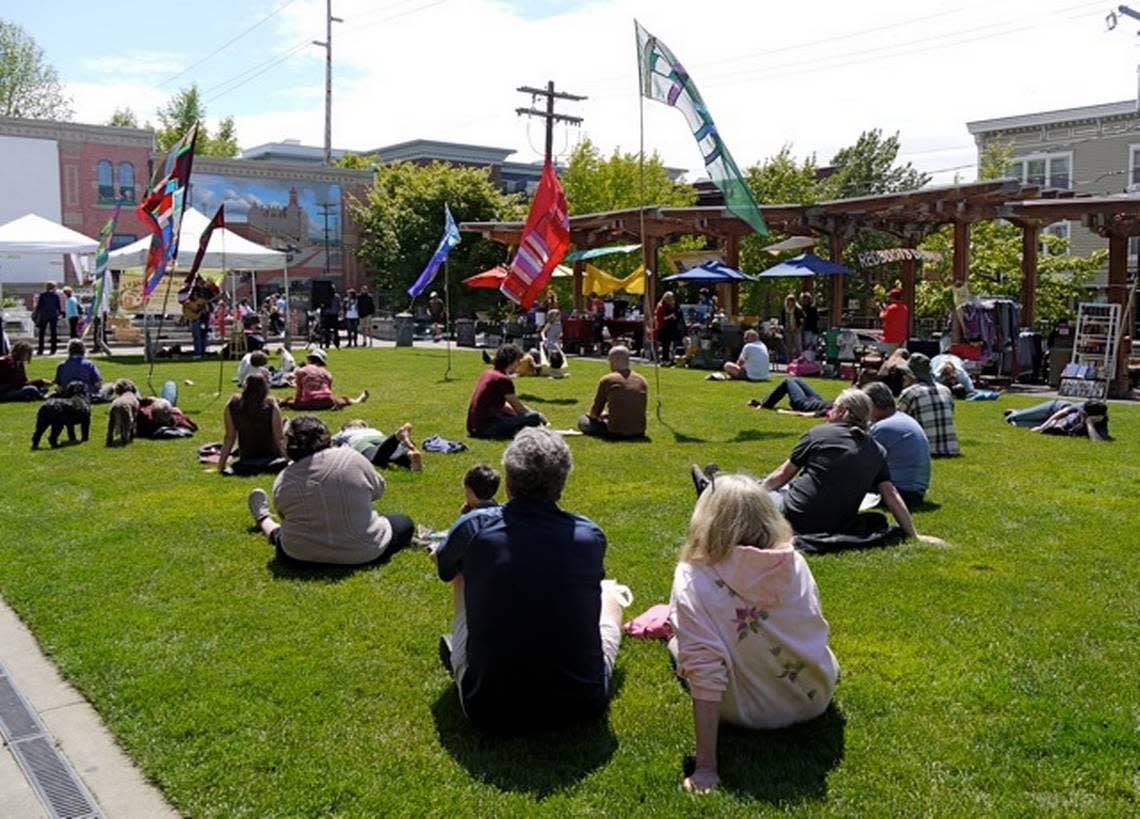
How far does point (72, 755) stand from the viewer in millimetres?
3994

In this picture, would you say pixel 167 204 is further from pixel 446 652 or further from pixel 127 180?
pixel 127 180

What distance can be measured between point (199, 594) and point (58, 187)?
148 ft

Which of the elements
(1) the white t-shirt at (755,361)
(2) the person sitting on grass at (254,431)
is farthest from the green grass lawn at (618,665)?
(1) the white t-shirt at (755,361)

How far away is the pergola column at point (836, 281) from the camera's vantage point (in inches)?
896

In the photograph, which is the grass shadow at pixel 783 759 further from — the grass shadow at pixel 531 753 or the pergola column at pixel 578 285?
the pergola column at pixel 578 285

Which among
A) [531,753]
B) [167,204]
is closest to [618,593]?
[531,753]

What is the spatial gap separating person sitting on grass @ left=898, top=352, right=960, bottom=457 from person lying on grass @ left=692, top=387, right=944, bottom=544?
331cm

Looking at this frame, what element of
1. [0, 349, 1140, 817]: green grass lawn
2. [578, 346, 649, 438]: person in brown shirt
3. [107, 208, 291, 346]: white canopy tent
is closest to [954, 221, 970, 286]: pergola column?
[578, 346, 649, 438]: person in brown shirt

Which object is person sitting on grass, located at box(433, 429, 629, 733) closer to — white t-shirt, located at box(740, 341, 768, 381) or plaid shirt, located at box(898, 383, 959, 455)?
plaid shirt, located at box(898, 383, 959, 455)

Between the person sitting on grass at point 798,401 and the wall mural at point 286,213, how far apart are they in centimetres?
3830

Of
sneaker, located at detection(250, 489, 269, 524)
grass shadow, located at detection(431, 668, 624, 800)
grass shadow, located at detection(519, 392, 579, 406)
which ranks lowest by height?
grass shadow, located at detection(431, 668, 624, 800)

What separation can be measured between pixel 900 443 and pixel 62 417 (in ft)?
28.7

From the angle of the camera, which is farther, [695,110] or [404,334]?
[404,334]

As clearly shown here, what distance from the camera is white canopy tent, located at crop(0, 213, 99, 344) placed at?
23516 mm
